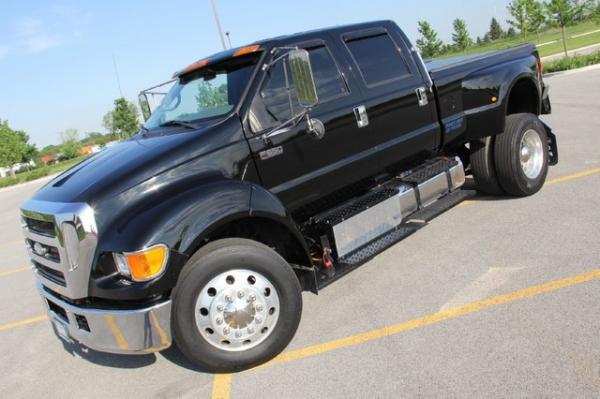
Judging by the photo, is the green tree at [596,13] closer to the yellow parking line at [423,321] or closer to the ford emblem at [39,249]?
the yellow parking line at [423,321]

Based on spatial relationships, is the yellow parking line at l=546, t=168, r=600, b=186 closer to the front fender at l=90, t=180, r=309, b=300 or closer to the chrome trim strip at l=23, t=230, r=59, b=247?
the front fender at l=90, t=180, r=309, b=300

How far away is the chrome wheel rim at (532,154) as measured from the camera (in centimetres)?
577

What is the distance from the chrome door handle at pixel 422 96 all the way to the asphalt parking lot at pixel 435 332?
1.34 meters

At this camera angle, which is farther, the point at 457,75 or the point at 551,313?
the point at 457,75

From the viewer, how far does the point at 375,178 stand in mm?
4730

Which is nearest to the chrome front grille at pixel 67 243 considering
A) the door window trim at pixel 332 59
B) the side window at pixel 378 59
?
the door window trim at pixel 332 59

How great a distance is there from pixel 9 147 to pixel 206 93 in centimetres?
5514

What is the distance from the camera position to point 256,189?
3.50 meters

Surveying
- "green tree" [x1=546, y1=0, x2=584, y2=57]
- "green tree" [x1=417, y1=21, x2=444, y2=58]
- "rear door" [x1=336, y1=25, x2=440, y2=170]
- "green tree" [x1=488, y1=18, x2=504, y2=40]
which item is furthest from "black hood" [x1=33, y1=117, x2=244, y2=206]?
"green tree" [x1=488, y1=18, x2=504, y2=40]

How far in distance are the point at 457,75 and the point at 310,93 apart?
7.97ft

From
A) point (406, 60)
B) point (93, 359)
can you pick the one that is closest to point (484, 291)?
point (406, 60)

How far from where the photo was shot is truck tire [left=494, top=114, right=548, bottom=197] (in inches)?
215

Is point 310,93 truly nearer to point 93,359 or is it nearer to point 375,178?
point 375,178

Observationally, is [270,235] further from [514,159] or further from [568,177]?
[568,177]
